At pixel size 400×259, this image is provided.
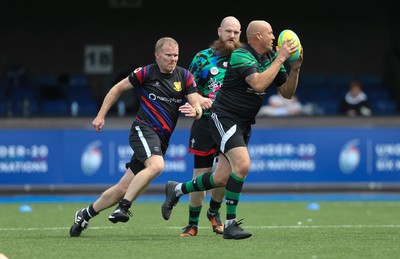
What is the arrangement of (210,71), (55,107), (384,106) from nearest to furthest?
(210,71) < (55,107) < (384,106)

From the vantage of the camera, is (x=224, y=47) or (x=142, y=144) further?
(x=224, y=47)

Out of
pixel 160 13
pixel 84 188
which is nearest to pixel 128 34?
pixel 160 13

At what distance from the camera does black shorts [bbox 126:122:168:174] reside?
36.0 feet

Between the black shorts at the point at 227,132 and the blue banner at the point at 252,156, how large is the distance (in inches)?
326

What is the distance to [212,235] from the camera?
11.3 meters

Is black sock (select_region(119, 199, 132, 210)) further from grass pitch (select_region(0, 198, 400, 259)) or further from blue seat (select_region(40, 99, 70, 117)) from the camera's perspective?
blue seat (select_region(40, 99, 70, 117))

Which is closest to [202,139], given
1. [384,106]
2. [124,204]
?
[124,204]

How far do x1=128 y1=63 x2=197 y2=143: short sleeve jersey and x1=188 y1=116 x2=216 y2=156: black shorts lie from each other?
1.42ft

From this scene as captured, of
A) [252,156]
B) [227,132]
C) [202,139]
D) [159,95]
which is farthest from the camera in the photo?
[252,156]

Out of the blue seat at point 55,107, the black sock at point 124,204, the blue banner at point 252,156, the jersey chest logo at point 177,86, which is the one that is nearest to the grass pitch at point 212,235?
the black sock at point 124,204

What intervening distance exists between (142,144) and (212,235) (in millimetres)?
1233

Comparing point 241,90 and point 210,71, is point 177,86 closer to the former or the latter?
point 210,71

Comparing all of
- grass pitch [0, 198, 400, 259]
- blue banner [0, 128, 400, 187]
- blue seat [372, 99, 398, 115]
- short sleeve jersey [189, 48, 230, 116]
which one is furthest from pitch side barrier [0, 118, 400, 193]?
short sleeve jersey [189, 48, 230, 116]

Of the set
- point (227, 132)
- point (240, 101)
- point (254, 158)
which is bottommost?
point (254, 158)
